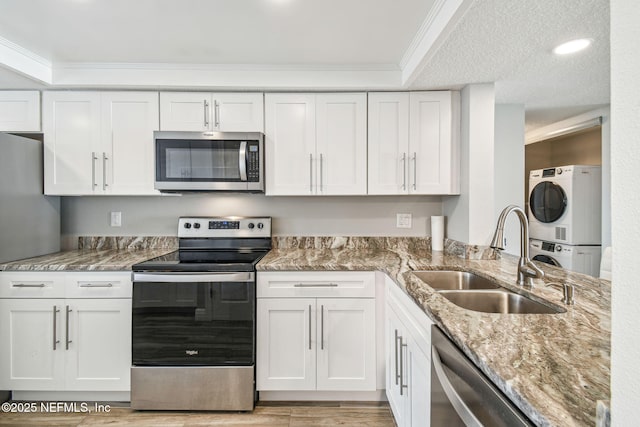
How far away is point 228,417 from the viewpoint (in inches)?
79.3

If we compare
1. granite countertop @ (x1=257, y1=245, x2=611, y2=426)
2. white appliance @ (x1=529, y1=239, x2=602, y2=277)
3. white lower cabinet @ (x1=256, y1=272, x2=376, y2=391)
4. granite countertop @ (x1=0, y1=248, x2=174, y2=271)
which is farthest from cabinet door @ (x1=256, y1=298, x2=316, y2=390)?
white appliance @ (x1=529, y1=239, x2=602, y2=277)

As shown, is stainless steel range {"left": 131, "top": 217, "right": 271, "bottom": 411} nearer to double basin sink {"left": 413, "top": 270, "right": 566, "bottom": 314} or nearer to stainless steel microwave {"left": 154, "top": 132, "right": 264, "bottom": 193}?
stainless steel microwave {"left": 154, "top": 132, "right": 264, "bottom": 193}

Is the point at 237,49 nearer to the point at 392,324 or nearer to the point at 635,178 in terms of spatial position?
the point at 392,324

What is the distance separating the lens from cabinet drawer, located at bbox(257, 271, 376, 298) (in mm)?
2096

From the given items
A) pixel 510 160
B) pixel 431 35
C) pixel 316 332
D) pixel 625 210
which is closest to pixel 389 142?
pixel 431 35

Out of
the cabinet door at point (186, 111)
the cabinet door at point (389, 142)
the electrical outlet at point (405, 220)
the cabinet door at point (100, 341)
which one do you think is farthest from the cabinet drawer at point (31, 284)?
the electrical outlet at point (405, 220)

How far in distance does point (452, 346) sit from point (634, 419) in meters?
0.62

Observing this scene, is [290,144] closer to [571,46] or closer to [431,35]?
[431,35]

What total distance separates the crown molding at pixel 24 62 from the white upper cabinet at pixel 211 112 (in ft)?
2.45

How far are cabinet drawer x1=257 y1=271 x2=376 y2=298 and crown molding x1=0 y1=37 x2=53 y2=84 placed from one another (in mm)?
2023

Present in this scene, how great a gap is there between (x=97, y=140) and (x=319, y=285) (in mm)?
1926

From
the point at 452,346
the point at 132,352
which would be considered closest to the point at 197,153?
the point at 132,352

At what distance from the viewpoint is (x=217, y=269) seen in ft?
6.66

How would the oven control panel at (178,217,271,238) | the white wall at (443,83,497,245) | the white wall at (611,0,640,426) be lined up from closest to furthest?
the white wall at (611,0,640,426) → the white wall at (443,83,497,245) → the oven control panel at (178,217,271,238)
